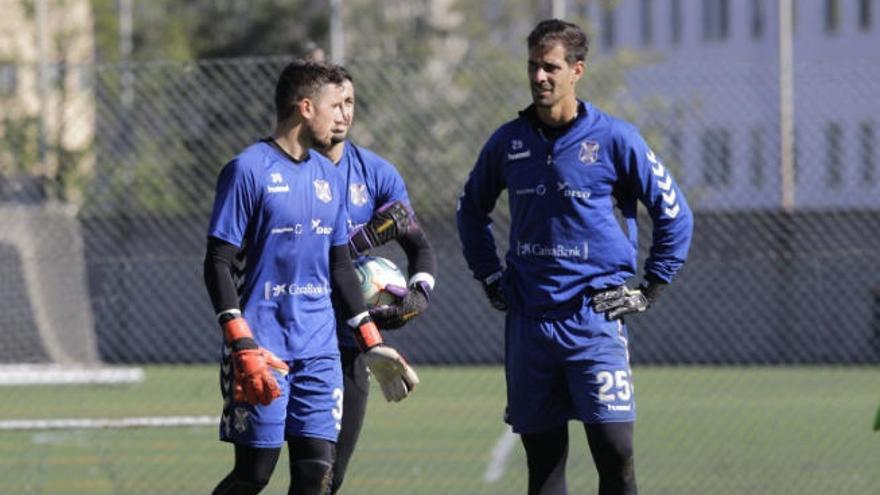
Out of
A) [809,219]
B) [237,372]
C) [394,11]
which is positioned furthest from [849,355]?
[394,11]


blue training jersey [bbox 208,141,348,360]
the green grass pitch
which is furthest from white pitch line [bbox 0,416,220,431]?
blue training jersey [bbox 208,141,348,360]

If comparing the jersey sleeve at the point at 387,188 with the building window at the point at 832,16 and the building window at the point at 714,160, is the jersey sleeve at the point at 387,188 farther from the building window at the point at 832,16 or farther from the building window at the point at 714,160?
the building window at the point at 832,16

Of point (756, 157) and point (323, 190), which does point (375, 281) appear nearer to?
point (323, 190)

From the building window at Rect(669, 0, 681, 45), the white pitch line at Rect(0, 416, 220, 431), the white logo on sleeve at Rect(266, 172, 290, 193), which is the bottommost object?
the building window at Rect(669, 0, 681, 45)

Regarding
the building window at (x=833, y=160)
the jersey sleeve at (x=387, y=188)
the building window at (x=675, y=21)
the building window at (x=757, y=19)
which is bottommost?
the building window at (x=675, y=21)

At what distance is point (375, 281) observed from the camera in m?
8.84

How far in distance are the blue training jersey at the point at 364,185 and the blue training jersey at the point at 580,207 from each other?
73 cm

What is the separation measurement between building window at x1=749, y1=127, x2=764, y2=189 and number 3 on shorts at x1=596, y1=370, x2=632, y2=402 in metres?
7.59

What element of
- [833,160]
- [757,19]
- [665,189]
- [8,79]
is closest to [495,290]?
[665,189]

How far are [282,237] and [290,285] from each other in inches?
8.1

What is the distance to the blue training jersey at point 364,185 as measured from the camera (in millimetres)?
8758

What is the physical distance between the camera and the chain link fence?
1376 centimetres

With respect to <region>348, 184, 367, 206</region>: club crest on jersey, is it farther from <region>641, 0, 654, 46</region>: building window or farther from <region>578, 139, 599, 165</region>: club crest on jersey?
<region>641, 0, 654, 46</region>: building window

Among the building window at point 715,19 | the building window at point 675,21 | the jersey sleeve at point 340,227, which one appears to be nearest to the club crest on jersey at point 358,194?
the jersey sleeve at point 340,227
